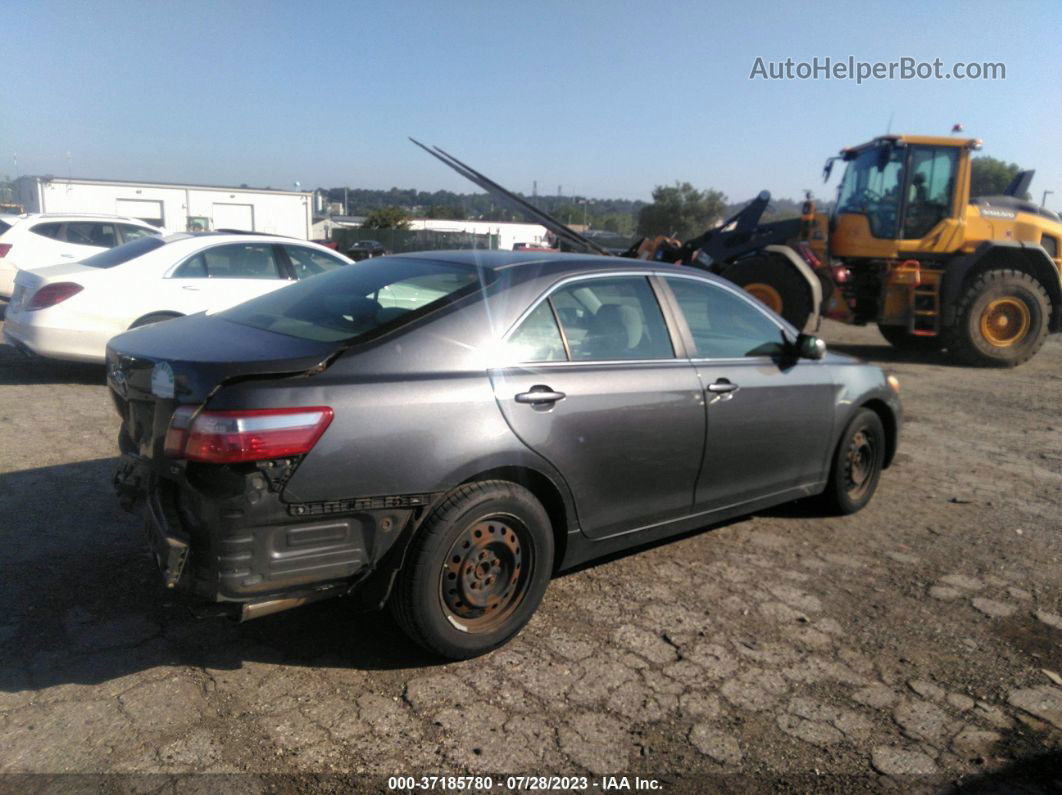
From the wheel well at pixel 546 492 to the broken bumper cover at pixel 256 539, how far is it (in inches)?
15.9

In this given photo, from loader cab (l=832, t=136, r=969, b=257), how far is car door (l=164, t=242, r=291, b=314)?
8.91m

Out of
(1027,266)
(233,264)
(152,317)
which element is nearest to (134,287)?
(152,317)

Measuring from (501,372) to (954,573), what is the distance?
286cm

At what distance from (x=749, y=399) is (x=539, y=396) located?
1413mm

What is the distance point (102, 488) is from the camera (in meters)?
4.88

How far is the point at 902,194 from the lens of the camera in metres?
12.2

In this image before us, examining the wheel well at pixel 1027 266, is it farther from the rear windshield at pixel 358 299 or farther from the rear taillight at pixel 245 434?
the rear taillight at pixel 245 434

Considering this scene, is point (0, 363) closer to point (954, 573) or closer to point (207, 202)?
point (954, 573)

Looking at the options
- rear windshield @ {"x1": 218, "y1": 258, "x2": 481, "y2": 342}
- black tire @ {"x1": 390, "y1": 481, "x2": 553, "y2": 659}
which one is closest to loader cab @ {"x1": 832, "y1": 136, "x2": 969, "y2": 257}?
rear windshield @ {"x1": 218, "y1": 258, "x2": 481, "y2": 342}

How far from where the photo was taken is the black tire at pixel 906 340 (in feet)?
45.2

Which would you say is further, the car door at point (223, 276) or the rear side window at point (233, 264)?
the rear side window at point (233, 264)

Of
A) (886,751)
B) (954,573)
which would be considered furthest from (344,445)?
(954,573)

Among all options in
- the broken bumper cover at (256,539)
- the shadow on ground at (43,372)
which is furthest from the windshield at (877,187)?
the broken bumper cover at (256,539)

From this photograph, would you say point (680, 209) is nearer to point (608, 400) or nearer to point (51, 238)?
point (51, 238)
